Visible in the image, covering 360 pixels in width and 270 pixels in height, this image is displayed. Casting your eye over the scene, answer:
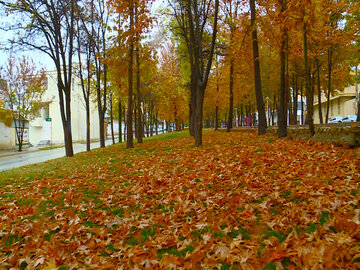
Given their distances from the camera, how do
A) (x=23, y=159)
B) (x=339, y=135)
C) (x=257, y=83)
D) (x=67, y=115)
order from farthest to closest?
(x=23, y=159)
(x=67, y=115)
(x=257, y=83)
(x=339, y=135)

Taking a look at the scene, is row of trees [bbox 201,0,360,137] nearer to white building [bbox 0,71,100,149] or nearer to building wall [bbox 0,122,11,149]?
building wall [bbox 0,122,11,149]

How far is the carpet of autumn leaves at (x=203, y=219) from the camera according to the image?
2.47 metres

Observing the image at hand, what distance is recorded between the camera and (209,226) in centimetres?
326

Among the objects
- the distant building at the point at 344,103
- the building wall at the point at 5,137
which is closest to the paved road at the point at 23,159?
the building wall at the point at 5,137

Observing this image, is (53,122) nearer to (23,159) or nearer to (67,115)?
(23,159)

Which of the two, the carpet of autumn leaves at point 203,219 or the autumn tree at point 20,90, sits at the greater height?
the autumn tree at point 20,90

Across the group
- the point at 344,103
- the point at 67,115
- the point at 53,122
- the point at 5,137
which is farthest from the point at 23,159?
the point at 344,103

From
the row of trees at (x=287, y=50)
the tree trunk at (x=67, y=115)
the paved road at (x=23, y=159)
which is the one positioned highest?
the row of trees at (x=287, y=50)

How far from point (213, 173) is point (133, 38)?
9269 millimetres

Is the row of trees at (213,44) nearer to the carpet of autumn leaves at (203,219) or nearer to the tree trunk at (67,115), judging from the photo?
the tree trunk at (67,115)

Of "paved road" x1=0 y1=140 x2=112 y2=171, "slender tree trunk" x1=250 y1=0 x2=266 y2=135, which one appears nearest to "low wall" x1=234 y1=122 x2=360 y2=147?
"slender tree trunk" x1=250 y1=0 x2=266 y2=135

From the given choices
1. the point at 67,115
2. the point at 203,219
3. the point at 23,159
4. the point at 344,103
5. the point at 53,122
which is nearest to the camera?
the point at 203,219

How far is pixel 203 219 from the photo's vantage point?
3.50m

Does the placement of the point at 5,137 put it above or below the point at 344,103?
below
